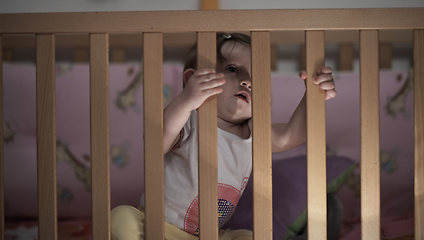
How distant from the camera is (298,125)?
0.77 metres

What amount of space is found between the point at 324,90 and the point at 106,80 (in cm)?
38

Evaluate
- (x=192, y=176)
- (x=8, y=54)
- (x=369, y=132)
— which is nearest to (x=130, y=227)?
(x=192, y=176)

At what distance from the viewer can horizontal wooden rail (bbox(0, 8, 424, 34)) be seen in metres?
0.61

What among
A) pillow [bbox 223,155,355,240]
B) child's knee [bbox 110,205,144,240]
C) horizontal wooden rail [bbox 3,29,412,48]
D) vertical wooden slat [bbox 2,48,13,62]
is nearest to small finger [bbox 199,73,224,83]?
child's knee [bbox 110,205,144,240]

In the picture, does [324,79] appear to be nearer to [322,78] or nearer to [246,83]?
[322,78]

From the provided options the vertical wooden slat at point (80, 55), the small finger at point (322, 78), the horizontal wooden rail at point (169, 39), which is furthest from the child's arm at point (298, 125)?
the vertical wooden slat at point (80, 55)

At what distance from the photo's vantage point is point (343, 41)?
1.49 meters

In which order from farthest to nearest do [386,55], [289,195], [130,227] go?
1. [386,55]
2. [289,195]
3. [130,227]

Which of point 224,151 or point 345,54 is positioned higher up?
point 345,54

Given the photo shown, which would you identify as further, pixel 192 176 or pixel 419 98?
pixel 192 176

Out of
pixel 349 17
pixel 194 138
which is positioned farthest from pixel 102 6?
pixel 349 17

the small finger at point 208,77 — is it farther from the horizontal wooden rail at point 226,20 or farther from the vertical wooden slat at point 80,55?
the vertical wooden slat at point 80,55

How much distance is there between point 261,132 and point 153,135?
0.61ft

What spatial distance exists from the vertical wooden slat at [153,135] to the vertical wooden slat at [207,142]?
7cm
